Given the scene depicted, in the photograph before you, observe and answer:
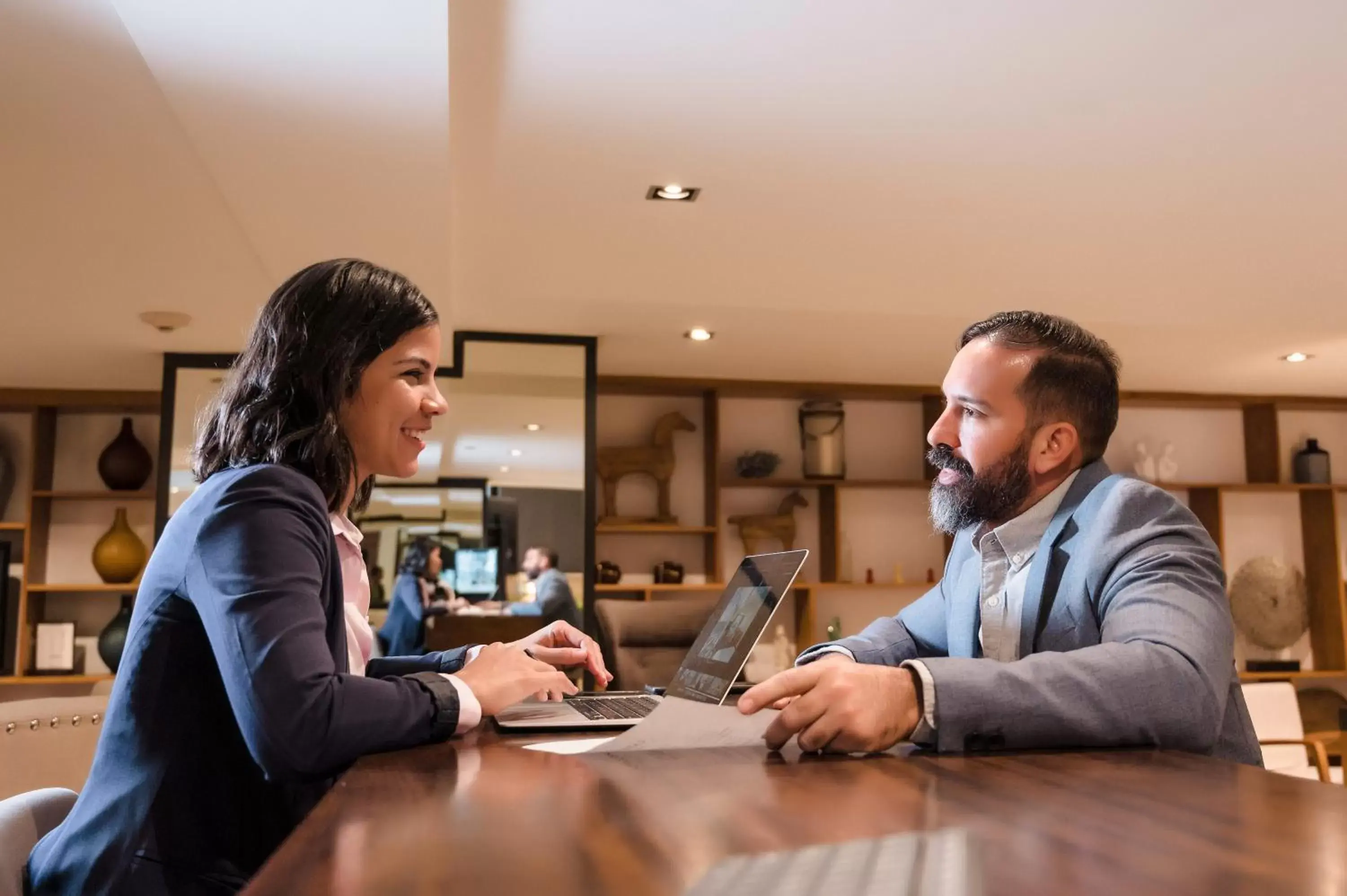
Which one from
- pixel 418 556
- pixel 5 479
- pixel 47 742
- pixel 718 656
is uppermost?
pixel 5 479

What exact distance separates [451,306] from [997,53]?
268cm

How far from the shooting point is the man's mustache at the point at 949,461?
1729 mm

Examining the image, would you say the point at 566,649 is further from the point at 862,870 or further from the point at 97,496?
the point at 97,496

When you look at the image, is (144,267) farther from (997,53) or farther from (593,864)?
(593,864)

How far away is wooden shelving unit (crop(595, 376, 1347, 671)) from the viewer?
21.7 feet

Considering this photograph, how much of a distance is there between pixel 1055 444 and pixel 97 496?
6.16m

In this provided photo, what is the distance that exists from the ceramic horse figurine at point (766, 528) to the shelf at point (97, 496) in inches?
141

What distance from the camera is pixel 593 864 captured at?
2.06ft

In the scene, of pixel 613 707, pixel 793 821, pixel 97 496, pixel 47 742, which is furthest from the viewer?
pixel 97 496

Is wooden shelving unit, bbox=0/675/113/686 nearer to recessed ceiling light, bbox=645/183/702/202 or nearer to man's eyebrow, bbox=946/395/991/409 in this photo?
recessed ceiling light, bbox=645/183/702/202

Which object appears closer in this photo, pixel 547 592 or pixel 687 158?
pixel 687 158

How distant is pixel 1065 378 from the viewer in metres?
1.66

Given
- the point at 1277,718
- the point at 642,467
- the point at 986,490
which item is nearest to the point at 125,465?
the point at 642,467

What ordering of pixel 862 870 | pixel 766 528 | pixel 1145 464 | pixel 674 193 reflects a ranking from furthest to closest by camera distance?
pixel 1145 464 → pixel 766 528 → pixel 674 193 → pixel 862 870
